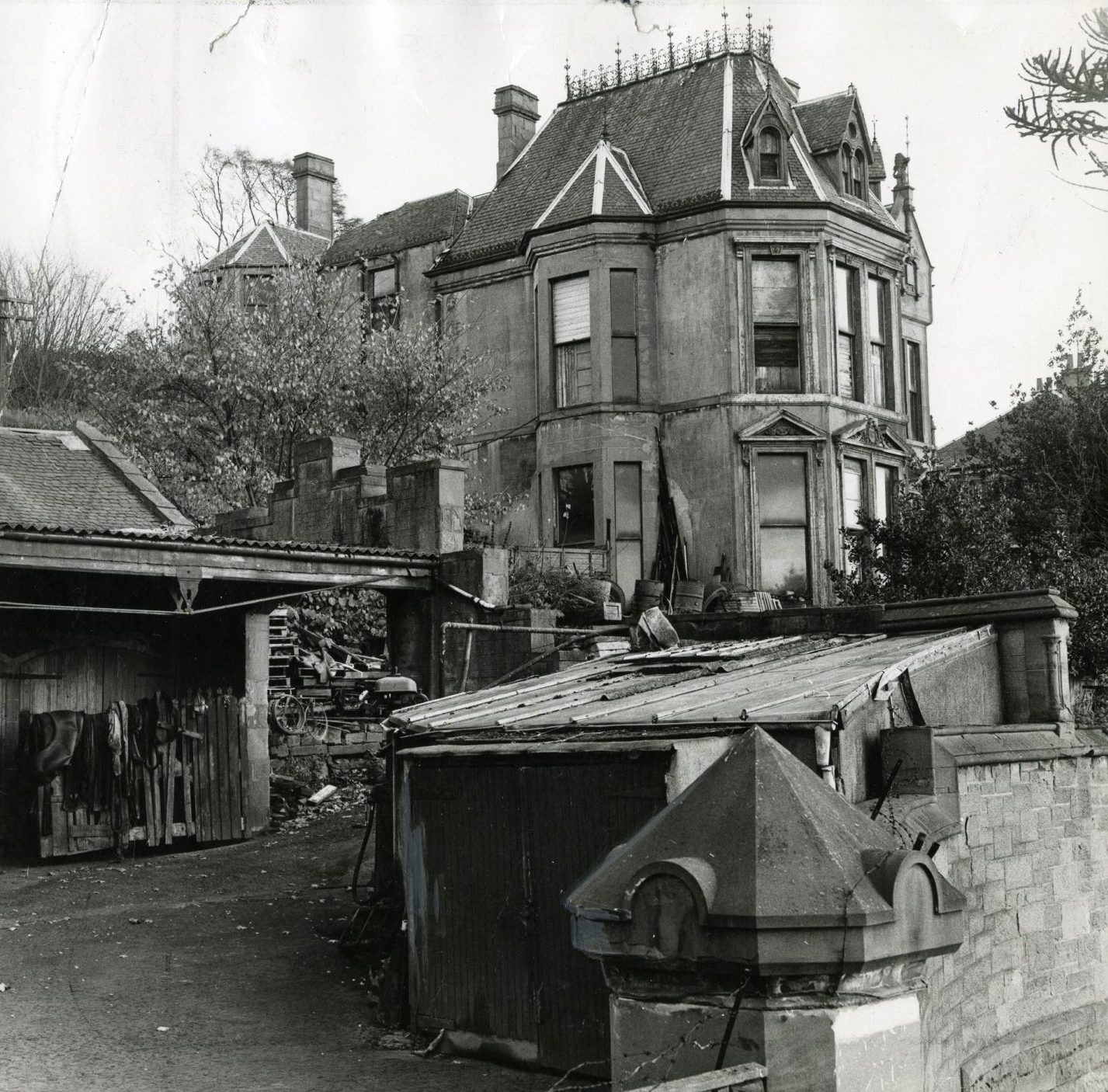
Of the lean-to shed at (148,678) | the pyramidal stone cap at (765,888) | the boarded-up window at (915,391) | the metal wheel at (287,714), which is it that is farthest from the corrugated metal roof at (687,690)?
the boarded-up window at (915,391)

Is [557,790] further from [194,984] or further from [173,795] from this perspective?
[173,795]

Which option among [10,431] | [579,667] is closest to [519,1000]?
[579,667]

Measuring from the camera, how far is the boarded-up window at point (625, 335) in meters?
25.6

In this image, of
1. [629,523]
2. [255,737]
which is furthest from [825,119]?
[255,737]

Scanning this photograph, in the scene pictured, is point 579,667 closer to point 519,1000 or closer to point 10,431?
point 519,1000

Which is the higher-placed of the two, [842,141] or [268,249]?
[268,249]

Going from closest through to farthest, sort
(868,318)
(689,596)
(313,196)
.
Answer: (689,596)
(868,318)
(313,196)

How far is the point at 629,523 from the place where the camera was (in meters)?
25.2

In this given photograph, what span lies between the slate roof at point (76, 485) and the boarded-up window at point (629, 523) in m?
7.85

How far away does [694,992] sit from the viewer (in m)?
4.38

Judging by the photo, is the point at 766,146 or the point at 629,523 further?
the point at 766,146

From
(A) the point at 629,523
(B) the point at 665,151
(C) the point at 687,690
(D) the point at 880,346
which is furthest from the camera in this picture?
(B) the point at 665,151

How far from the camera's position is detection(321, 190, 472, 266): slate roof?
31.8 meters

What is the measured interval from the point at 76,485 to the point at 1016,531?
13622 millimetres
